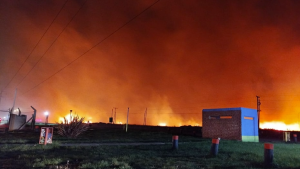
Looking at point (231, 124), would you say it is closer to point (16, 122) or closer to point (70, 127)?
point (70, 127)

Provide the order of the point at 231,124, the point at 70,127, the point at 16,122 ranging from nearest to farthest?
the point at 70,127 → the point at 231,124 → the point at 16,122

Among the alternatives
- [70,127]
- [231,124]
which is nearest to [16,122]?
[70,127]

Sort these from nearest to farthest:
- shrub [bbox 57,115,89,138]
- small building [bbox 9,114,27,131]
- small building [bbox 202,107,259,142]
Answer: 1. shrub [bbox 57,115,89,138]
2. small building [bbox 202,107,259,142]
3. small building [bbox 9,114,27,131]

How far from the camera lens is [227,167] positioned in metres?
8.91

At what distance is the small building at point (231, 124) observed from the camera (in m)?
27.0

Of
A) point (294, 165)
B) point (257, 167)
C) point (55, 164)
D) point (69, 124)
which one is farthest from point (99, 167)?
point (69, 124)

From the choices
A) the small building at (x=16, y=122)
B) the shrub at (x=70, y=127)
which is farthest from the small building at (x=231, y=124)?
the small building at (x=16, y=122)

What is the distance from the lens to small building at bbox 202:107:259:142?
27.0 meters

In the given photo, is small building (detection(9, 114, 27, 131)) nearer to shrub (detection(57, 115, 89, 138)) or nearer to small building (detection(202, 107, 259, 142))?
shrub (detection(57, 115, 89, 138))

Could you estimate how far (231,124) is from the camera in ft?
90.6

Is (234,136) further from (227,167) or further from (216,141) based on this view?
(227,167)

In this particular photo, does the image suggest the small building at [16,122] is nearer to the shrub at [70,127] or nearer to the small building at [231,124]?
the shrub at [70,127]

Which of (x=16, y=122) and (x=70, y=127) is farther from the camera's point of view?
(x=16, y=122)

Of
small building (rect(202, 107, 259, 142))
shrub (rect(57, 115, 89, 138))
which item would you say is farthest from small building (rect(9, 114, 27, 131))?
small building (rect(202, 107, 259, 142))
